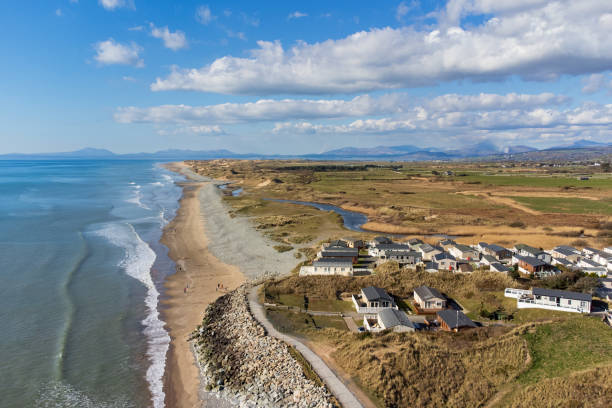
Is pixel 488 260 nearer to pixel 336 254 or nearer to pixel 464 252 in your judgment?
pixel 464 252

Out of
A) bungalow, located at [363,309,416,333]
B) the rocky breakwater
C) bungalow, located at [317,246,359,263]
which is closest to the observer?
the rocky breakwater

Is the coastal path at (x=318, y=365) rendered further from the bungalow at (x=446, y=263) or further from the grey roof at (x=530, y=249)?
the grey roof at (x=530, y=249)


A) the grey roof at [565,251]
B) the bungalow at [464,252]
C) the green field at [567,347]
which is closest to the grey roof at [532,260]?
the bungalow at [464,252]

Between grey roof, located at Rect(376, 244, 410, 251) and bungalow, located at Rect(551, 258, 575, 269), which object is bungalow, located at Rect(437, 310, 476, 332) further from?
bungalow, located at Rect(551, 258, 575, 269)

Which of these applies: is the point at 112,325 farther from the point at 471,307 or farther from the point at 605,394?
the point at 605,394

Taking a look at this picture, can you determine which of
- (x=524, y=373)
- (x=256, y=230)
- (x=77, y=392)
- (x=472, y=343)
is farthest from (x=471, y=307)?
(x=256, y=230)

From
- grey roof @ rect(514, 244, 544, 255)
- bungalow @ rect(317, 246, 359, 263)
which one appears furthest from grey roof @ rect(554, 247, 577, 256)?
bungalow @ rect(317, 246, 359, 263)

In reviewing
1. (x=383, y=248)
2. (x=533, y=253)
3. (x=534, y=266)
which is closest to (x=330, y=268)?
(x=383, y=248)
